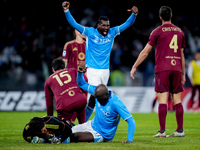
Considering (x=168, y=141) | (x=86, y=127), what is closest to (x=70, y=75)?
(x=86, y=127)

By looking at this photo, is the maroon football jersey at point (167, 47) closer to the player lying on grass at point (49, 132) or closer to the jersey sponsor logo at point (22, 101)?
the player lying on grass at point (49, 132)

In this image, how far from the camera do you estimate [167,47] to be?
7430mm

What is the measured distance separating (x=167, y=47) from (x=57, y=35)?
13547mm

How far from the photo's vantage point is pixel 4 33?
1922cm

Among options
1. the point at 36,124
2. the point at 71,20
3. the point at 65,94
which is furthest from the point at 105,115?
the point at 71,20

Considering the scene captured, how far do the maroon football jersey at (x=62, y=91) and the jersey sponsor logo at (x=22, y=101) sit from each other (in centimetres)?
801

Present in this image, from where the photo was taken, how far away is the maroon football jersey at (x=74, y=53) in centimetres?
1037

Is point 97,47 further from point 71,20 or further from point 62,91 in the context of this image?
point 62,91

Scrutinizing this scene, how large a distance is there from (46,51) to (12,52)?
5.56 ft

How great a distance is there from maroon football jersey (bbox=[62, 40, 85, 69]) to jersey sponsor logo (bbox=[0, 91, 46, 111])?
5507 millimetres

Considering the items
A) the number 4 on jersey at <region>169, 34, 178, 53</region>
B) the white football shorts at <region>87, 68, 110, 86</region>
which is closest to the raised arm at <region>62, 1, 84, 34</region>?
the white football shorts at <region>87, 68, 110, 86</region>

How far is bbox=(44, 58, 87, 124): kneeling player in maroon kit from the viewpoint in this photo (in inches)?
294

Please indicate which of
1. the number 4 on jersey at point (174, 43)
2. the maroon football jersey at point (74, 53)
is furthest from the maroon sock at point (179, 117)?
the maroon football jersey at point (74, 53)

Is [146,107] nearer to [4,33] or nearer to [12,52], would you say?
[12,52]
